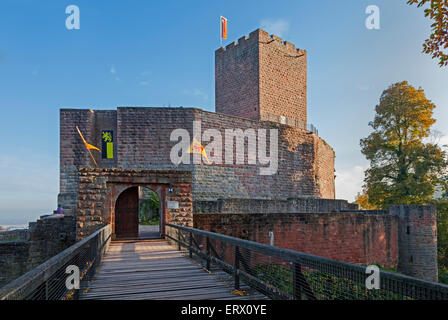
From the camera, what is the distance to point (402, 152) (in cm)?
2088

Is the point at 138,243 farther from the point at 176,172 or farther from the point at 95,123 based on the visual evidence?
the point at 95,123

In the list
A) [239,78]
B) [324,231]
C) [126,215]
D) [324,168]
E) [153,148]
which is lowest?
[324,231]

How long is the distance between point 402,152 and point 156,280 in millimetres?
19914

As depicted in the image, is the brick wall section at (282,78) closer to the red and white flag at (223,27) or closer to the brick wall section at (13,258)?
the red and white flag at (223,27)

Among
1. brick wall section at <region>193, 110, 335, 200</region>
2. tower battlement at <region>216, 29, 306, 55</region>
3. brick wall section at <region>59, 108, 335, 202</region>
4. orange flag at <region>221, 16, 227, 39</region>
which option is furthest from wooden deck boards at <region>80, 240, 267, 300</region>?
orange flag at <region>221, 16, 227, 39</region>

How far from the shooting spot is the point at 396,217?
17969 millimetres

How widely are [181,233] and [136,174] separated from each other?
207 cm

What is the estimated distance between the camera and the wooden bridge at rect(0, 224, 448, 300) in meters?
2.21

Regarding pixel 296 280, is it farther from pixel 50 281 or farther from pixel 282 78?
pixel 282 78

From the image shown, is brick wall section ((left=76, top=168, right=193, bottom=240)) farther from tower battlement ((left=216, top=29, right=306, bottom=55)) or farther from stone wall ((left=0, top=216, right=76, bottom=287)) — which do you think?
tower battlement ((left=216, top=29, right=306, bottom=55))

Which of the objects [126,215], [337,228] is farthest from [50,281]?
[337,228]

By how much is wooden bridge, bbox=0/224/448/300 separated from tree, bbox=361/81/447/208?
16.9 meters

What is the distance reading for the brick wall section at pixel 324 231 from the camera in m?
12.3
